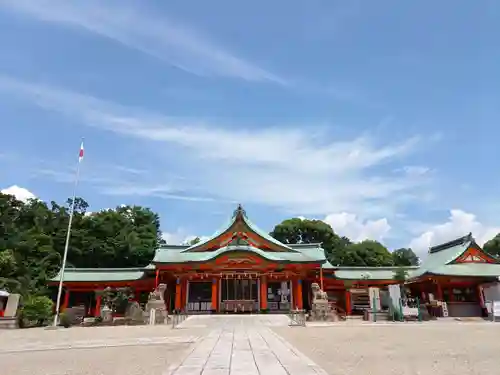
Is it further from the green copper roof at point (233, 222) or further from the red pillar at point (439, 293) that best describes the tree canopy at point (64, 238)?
the red pillar at point (439, 293)

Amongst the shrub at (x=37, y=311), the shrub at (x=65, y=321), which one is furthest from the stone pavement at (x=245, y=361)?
the shrub at (x=37, y=311)

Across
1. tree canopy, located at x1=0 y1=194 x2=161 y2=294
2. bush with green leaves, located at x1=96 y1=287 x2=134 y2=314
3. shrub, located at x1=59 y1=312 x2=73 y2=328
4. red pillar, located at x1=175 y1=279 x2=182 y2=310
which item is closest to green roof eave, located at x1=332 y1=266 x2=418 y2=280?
red pillar, located at x1=175 y1=279 x2=182 y2=310

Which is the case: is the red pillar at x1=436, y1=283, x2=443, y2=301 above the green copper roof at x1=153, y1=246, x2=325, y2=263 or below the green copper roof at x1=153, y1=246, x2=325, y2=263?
below

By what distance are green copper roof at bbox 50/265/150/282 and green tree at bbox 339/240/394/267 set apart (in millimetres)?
37068

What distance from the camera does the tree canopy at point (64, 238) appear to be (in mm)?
42969

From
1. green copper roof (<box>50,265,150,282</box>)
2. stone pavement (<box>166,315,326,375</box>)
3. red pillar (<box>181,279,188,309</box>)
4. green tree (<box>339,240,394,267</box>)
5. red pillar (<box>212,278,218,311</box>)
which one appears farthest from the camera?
green tree (<box>339,240,394,267</box>)

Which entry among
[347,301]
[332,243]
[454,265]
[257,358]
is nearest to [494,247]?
[332,243]

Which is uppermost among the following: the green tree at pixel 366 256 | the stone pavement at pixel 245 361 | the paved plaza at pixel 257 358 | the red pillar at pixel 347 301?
the green tree at pixel 366 256

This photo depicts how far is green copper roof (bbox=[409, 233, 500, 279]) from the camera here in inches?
1123

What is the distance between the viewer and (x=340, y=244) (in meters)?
66.6

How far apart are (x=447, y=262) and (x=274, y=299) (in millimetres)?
14732

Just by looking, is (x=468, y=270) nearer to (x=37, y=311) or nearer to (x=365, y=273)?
(x=365, y=273)

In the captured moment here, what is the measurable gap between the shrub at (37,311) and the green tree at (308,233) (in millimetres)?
47102

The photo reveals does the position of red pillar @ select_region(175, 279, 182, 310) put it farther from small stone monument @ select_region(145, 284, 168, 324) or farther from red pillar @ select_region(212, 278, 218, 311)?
small stone monument @ select_region(145, 284, 168, 324)
